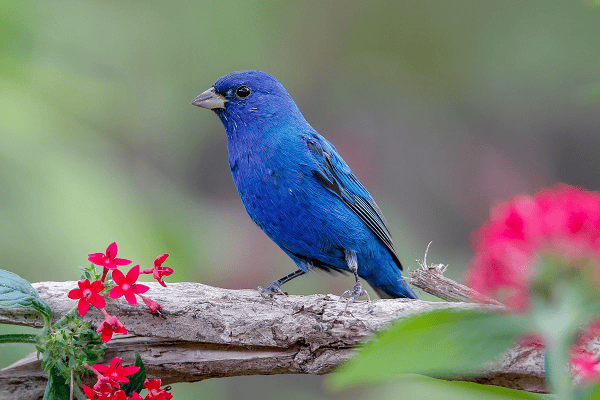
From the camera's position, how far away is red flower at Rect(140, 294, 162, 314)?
2.47m

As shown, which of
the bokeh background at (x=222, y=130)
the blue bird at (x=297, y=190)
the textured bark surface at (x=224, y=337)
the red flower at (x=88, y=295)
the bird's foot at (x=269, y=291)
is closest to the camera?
the red flower at (x=88, y=295)

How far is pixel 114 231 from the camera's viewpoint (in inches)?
162

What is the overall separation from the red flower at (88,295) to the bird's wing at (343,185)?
1617 millimetres

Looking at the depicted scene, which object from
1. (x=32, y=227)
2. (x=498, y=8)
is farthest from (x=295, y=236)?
(x=498, y=8)

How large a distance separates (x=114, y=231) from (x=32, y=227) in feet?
1.71

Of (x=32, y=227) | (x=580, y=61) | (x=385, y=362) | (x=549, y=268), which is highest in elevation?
(x=580, y=61)

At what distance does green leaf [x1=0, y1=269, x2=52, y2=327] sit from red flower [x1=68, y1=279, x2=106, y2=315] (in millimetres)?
249

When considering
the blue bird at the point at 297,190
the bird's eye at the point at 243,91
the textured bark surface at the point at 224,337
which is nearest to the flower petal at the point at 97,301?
the textured bark surface at the point at 224,337

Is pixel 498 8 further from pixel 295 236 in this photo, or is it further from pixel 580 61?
pixel 295 236

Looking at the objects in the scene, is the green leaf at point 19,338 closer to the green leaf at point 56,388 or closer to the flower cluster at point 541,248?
the green leaf at point 56,388

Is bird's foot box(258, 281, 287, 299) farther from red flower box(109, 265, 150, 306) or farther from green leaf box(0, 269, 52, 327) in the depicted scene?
green leaf box(0, 269, 52, 327)

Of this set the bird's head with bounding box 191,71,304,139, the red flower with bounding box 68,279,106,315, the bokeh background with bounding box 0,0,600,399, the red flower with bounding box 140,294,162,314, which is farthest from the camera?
the bokeh background with bounding box 0,0,600,399

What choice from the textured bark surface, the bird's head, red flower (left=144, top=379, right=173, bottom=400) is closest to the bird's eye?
the bird's head

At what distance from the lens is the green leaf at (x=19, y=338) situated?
2201mm
